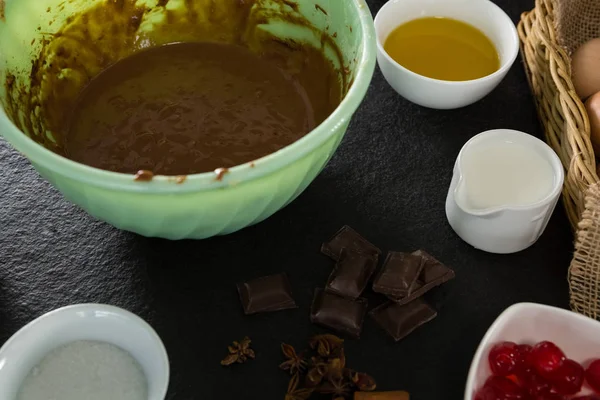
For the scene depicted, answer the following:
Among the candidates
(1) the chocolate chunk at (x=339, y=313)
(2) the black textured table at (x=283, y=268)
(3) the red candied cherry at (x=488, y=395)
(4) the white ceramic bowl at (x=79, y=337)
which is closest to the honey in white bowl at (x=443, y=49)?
(2) the black textured table at (x=283, y=268)

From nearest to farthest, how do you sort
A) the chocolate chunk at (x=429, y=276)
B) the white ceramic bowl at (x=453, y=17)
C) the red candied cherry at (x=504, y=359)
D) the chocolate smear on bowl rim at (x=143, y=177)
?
the chocolate smear on bowl rim at (x=143, y=177)
the red candied cherry at (x=504, y=359)
the chocolate chunk at (x=429, y=276)
the white ceramic bowl at (x=453, y=17)

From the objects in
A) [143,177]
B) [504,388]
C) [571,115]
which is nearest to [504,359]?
[504,388]

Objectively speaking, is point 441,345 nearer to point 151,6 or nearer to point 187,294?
point 187,294

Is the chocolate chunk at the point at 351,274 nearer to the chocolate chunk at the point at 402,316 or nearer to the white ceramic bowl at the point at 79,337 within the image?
the chocolate chunk at the point at 402,316

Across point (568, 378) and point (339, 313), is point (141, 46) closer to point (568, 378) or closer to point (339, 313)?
point (339, 313)

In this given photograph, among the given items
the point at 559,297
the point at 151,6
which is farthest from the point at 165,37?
the point at 559,297

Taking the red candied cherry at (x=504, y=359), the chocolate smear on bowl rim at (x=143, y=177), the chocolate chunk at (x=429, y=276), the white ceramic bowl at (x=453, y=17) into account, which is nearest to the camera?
the chocolate smear on bowl rim at (x=143, y=177)
